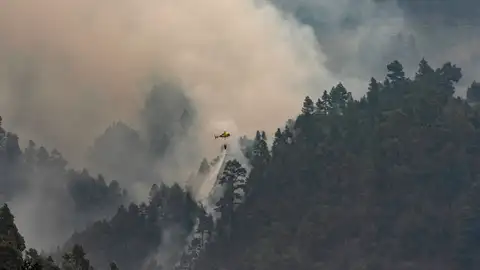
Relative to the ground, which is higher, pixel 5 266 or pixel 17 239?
pixel 17 239

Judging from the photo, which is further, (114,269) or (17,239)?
(114,269)

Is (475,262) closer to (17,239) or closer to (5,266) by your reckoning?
(17,239)

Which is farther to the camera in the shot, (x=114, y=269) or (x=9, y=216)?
(x=114, y=269)

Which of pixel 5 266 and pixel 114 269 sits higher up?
pixel 114 269

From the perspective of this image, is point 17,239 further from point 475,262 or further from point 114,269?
point 475,262

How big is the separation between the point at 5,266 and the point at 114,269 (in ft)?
126

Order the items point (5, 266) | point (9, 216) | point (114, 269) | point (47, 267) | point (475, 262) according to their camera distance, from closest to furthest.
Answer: point (5, 266) → point (47, 267) → point (9, 216) → point (114, 269) → point (475, 262)

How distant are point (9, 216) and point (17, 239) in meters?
7.81

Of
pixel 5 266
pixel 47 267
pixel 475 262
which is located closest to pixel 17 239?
pixel 47 267

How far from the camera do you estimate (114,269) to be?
118 meters

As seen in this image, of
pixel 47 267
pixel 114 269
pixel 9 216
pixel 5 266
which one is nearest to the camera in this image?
pixel 5 266

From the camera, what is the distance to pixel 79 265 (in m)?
123

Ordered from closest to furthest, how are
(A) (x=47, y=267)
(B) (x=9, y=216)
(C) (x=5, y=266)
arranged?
(C) (x=5, y=266) → (A) (x=47, y=267) → (B) (x=9, y=216)

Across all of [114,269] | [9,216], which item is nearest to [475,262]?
[114,269]
